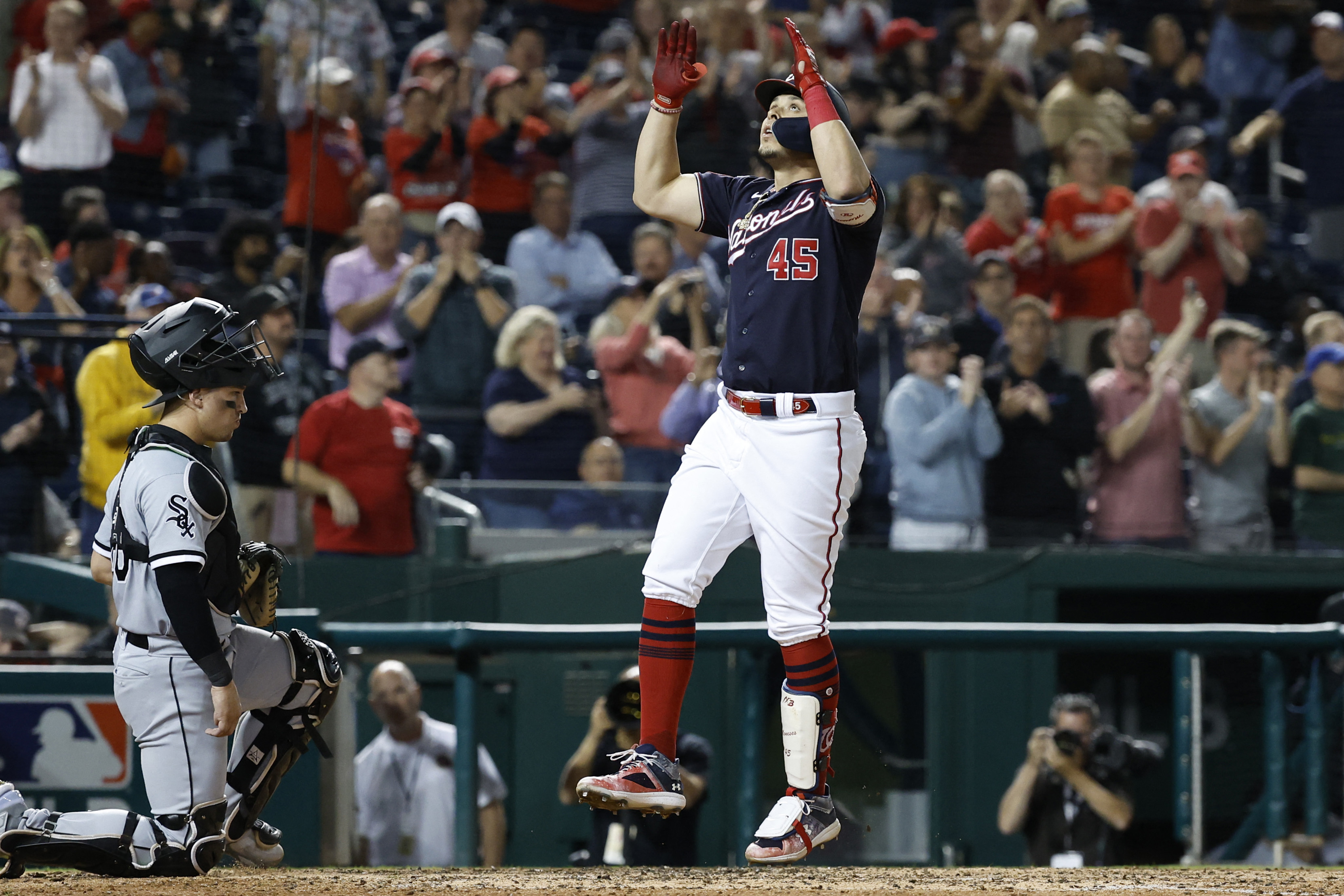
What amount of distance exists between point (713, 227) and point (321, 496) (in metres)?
2.81

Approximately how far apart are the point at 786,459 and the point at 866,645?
1.67m

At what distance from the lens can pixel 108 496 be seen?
3641 millimetres

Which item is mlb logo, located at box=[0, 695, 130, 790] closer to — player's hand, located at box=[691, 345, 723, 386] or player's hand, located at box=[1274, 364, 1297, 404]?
player's hand, located at box=[691, 345, 723, 386]

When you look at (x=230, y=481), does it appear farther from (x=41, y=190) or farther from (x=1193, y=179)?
(x=1193, y=179)

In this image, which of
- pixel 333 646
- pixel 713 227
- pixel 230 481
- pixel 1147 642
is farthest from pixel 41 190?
pixel 1147 642

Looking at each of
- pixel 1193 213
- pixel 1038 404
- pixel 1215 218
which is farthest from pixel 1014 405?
pixel 1215 218

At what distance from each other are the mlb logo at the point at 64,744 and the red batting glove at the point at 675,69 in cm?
257

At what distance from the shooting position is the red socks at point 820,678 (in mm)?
3748

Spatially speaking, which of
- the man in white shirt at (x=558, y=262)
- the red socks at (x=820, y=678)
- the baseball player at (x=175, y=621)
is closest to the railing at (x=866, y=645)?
the red socks at (x=820, y=678)

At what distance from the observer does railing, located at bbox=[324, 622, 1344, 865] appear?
494cm

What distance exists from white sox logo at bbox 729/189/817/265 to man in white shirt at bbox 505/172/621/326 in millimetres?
3870

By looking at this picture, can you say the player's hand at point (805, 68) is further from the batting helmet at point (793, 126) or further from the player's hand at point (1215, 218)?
the player's hand at point (1215, 218)

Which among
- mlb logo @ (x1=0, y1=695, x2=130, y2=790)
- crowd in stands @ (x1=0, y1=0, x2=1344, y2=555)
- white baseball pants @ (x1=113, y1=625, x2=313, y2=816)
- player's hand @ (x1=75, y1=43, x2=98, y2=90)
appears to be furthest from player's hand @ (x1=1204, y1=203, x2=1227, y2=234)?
Answer: white baseball pants @ (x1=113, y1=625, x2=313, y2=816)

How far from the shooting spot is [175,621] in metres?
3.40
